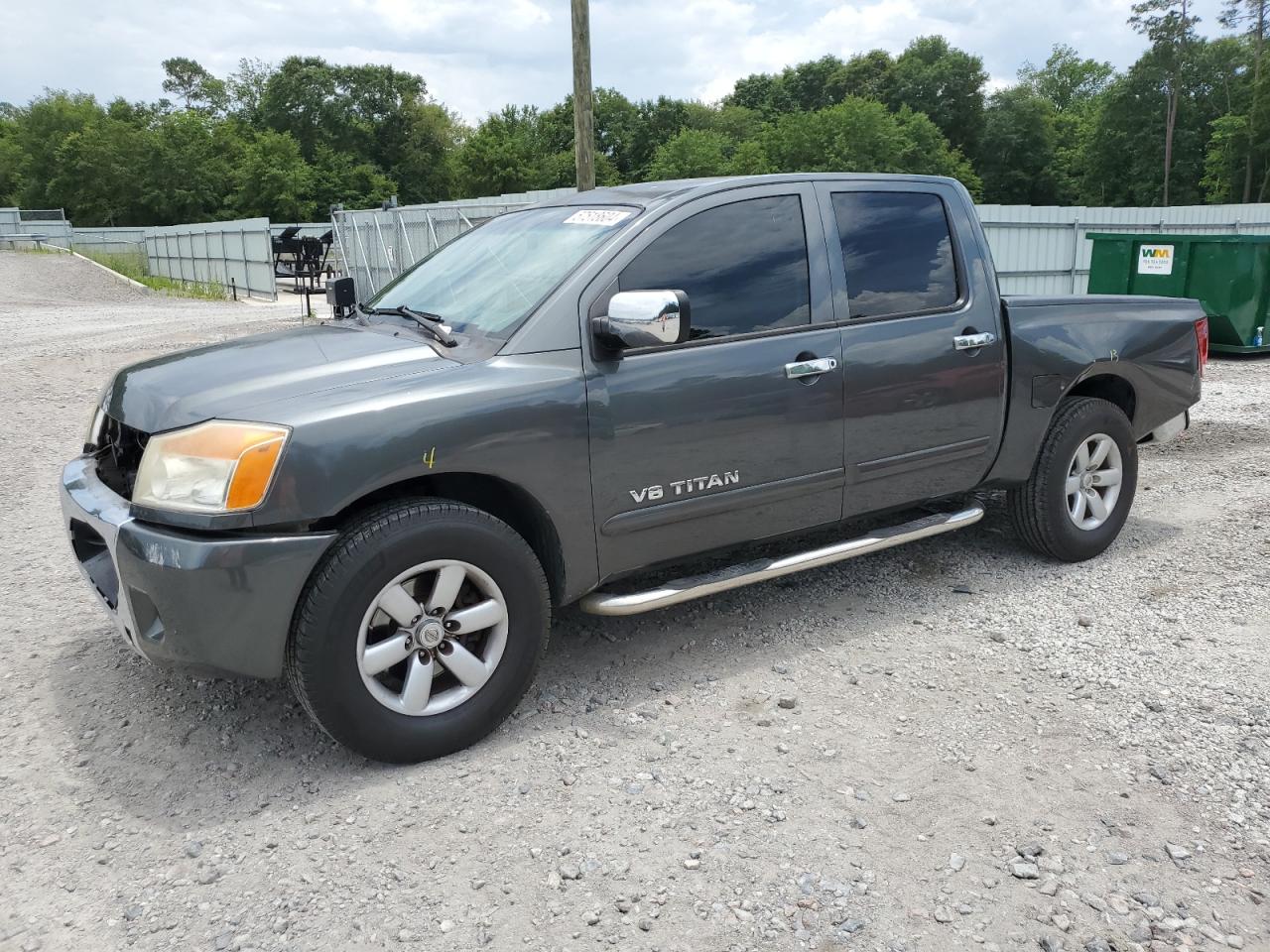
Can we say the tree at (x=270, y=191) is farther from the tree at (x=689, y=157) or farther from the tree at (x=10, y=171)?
the tree at (x=689, y=157)

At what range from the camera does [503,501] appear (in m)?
3.52

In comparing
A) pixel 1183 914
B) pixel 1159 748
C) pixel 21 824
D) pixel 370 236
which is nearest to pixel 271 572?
pixel 21 824

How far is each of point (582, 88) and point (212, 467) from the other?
36.8ft

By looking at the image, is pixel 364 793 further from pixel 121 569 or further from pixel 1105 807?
pixel 1105 807

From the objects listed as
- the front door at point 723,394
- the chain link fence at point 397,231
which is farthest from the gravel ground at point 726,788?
the chain link fence at point 397,231

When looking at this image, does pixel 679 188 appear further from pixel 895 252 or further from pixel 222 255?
pixel 222 255

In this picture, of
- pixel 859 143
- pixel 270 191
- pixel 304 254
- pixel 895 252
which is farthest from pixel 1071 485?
pixel 270 191

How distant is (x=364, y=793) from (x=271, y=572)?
2.46ft

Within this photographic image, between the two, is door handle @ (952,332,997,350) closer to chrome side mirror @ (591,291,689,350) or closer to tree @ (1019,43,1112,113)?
chrome side mirror @ (591,291,689,350)

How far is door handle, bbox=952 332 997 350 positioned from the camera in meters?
4.34

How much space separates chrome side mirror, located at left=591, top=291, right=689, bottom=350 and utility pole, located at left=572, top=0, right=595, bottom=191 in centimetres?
982

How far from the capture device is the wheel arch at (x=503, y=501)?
3.30 m

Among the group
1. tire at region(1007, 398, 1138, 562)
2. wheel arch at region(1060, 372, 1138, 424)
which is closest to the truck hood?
tire at region(1007, 398, 1138, 562)

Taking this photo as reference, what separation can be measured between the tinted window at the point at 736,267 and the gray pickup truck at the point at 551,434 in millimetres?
11
